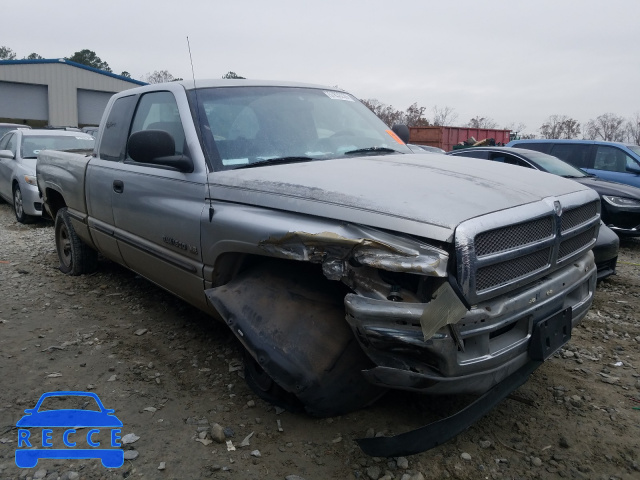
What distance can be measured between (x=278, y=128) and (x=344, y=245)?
4.47 feet

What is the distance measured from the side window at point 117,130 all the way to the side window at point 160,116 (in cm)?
14

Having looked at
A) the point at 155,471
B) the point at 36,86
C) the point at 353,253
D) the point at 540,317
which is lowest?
the point at 155,471

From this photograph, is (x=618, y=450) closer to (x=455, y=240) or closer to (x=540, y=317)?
(x=540, y=317)

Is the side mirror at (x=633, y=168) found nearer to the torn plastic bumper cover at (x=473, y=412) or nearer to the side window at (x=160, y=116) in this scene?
the torn plastic bumper cover at (x=473, y=412)

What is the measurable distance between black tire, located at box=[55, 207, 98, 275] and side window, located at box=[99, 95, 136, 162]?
4.10 ft

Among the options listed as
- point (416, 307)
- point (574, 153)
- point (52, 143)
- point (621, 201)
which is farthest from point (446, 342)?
point (52, 143)

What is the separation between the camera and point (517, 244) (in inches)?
90.8

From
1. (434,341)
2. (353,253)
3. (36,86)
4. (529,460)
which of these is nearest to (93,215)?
(353,253)

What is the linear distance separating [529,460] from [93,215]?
3770 millimetres

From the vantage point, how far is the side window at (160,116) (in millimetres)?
3389

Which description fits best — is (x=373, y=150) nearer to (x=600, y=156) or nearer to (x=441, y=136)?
(x=600, y=156)

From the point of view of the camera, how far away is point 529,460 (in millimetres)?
2488

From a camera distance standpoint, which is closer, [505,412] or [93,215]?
[505,412]

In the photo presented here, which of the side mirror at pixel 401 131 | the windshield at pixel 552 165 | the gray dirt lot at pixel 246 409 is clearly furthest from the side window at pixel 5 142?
the windshield at pixel 552 165
